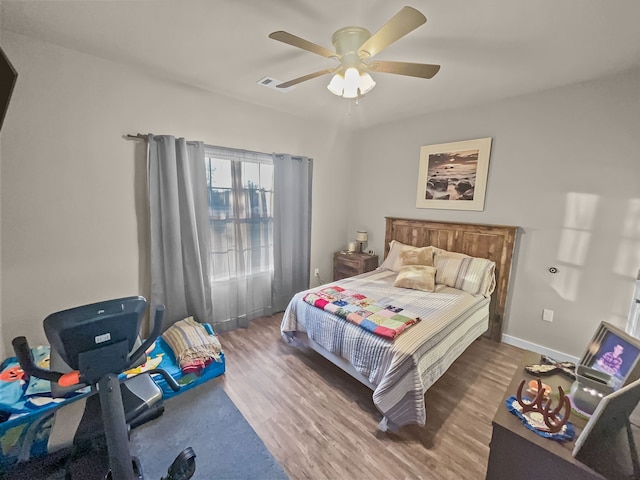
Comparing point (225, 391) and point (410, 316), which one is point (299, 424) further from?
point (410, 316)

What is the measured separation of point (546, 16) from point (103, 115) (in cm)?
314

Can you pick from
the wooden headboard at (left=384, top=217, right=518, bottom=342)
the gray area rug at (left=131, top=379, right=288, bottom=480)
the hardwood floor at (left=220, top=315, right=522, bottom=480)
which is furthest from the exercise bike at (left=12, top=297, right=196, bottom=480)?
the wooden headboard at (left=384, top=217, right=518, bottom=342)

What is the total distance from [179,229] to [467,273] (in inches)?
117

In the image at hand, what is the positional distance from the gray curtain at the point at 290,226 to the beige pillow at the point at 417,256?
1285 mm

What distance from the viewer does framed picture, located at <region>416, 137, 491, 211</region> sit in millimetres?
2885

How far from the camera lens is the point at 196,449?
159cm

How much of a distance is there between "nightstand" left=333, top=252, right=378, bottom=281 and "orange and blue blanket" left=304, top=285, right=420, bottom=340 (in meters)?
1.06

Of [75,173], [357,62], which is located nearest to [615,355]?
[357,62]

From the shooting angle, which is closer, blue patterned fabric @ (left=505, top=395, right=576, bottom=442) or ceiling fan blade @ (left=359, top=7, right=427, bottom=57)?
blue patterned fabric @ (left=505, top=395, right=576, bottom=442)

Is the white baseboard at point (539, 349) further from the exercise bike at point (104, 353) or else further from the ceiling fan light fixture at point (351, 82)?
the exercise bike at point (104, 353)

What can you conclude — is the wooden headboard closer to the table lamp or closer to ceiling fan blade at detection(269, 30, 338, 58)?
the table lamp

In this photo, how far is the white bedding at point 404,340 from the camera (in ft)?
5.48

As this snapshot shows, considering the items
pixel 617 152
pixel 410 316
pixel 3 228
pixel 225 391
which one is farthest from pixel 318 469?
pixel 617 152

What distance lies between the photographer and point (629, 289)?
7.11ft
